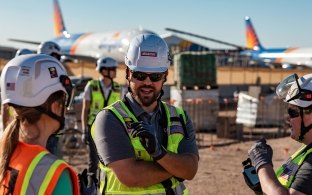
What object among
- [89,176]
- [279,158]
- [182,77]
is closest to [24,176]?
[89,176]

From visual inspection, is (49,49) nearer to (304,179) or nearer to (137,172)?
(137,172)

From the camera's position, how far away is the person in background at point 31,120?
7.53 feet

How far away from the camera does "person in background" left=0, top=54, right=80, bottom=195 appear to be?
2.29 metres

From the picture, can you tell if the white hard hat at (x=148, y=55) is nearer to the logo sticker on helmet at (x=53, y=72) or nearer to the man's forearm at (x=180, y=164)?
the man's forearm at (x=180, y=164)

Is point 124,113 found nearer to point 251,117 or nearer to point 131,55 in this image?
point 131,55

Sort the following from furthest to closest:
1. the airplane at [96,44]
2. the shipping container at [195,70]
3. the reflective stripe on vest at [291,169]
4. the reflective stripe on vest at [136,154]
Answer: the airplane at [96,44] < the shipping container at [195,70] < the reflective stripe on vest at [136,154] < the reflective stripe on vest at [291,169]

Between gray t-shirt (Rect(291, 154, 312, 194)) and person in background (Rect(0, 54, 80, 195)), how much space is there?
1.38 metres

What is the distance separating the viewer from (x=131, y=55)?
138 inches

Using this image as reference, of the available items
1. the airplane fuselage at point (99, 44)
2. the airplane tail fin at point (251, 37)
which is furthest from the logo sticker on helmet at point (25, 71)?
the airplane tail fin at point (251, 37)

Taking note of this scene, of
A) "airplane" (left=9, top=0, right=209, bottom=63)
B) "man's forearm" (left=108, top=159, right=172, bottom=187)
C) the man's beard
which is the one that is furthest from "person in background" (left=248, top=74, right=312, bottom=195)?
"airplane" (left=9, top=0, right=209, bottom=63)

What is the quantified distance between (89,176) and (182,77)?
1546 centimetres

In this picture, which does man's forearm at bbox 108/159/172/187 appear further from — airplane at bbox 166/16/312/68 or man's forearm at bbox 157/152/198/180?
airplane at bbox 166/16/312/68

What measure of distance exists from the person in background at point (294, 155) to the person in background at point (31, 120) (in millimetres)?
1290

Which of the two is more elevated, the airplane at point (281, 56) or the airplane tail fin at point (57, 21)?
the airplane tail fin at point (57, 21)
